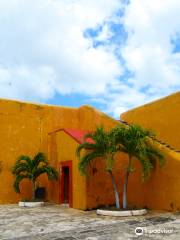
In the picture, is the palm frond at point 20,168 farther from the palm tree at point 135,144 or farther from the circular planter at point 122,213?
the palm tree at point 135,144

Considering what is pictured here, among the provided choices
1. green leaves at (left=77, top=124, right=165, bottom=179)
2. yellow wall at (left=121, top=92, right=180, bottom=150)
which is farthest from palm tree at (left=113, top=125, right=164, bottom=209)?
yellow wall at (left=121, top=92, right=180, bottom=150)

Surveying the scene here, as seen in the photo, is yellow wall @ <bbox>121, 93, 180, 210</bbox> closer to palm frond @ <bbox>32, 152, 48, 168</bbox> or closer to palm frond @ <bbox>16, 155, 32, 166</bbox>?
palm frond @ <bbox>32, 152, 48, 168</bbox>

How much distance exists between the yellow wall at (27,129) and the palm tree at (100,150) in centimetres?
309

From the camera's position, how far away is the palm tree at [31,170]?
1429 cm

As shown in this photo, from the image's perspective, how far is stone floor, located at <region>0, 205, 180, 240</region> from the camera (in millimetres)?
7336

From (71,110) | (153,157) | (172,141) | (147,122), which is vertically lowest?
(153,157)

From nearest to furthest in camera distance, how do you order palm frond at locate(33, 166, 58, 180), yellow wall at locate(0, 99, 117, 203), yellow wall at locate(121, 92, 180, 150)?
yellow wall at locate(121, 92, 180, 150)
palm frond at locate(33, 166, 58, 180)
yellow wall at locate(0, 99, 117, 203)

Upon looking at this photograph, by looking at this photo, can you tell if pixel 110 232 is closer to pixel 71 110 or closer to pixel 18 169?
pixel 18 169

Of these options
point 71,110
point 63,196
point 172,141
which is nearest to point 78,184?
point 63,196

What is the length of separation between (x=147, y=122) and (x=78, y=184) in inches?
199

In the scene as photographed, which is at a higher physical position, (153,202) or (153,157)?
(153,157)

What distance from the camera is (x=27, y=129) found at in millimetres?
16078

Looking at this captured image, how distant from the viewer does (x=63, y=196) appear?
575 inches

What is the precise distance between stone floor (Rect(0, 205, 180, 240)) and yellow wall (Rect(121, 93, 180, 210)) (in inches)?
34.5
